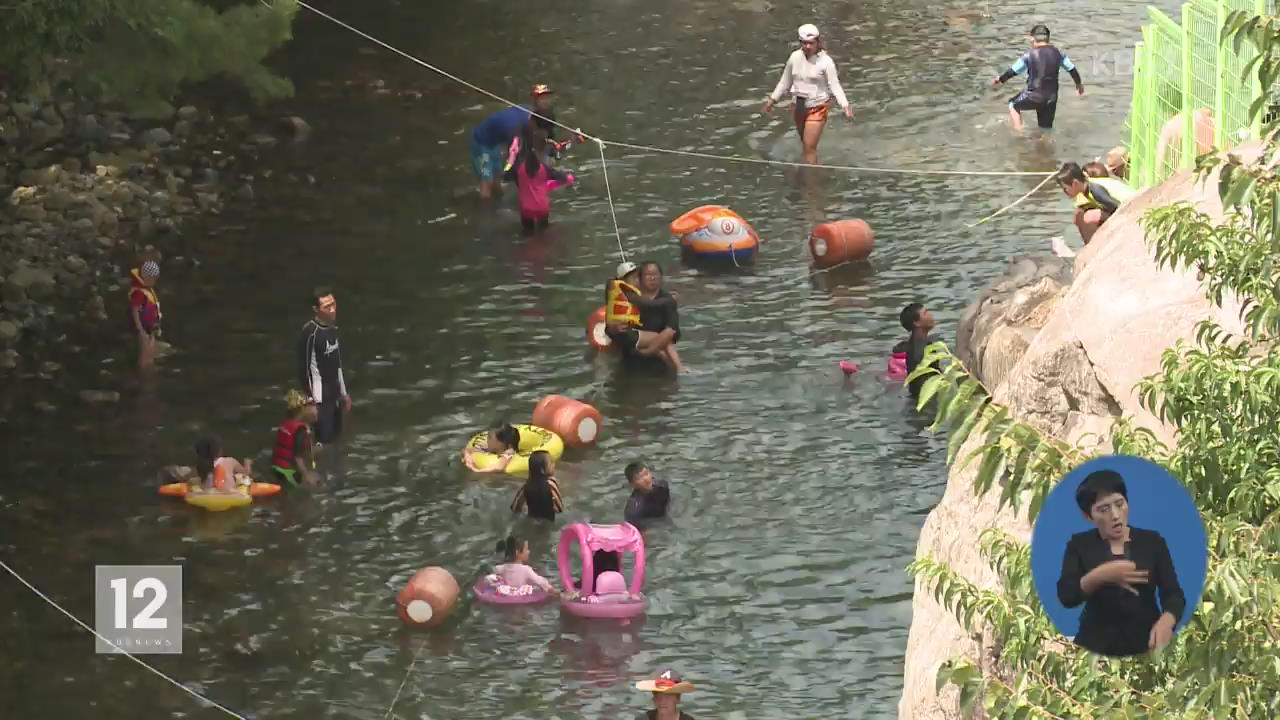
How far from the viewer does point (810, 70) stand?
27.0 m

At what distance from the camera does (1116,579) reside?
24.4 ft

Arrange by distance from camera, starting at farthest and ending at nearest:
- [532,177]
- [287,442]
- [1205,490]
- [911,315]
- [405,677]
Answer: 1. [532,177]
2. [911,315]
3. [287,442]
4. [405,677]
5. [1205,490]

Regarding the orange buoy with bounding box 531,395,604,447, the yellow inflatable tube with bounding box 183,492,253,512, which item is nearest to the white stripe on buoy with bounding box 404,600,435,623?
the yellow inflatable tube with bounding box 183,492,253,512

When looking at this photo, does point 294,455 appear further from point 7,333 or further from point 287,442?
point 7,333

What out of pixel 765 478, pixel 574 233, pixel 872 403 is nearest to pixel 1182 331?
pixel 765 478

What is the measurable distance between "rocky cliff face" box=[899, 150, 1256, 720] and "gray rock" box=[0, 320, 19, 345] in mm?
11198

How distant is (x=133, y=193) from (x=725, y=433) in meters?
10.0

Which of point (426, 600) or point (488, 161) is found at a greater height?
point (488, 161)

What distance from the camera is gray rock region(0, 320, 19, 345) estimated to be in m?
21.8

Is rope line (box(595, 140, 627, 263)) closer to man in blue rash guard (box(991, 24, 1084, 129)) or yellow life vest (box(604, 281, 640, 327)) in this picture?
yellow life vest (box(604, 281, 640, 327))

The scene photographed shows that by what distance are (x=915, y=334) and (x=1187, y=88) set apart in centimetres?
325

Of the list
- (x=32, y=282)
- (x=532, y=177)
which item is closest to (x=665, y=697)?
(x=32, y=282)

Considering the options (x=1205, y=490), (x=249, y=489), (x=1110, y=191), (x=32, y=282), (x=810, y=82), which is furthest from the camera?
(x=810, y=82)

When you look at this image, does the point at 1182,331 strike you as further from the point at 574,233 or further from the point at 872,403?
the point at 574,233
